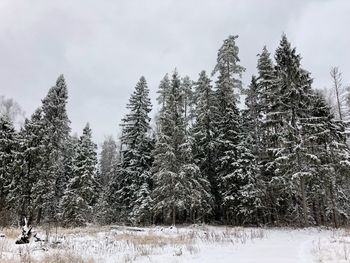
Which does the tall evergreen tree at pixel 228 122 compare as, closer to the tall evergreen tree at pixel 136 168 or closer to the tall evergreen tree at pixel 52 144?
the tall evergreen tree at pixel 136 168

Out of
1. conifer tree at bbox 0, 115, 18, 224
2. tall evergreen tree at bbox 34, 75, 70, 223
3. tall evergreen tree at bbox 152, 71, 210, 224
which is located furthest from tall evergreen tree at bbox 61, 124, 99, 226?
tall evergreen tree at bbox 152, 71, 210, 224

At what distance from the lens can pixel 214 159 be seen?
3072cm

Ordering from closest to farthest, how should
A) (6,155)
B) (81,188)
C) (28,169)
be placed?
(6,155) < (28,169) < (81,188)

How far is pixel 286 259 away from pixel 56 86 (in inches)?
1219

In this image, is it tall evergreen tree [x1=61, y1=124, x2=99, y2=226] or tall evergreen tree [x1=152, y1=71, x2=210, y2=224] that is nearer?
tall evergreen tree [x1=152, y1=71, x2=210, y2=224]

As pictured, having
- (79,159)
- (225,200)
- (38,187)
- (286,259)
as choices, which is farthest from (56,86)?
(286,259)

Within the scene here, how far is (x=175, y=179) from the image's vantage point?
27.0 metres

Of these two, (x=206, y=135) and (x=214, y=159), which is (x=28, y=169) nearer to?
(x=206, y=135)

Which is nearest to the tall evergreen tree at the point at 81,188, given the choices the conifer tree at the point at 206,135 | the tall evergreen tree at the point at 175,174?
the tall evergreen tree at the point at 175,174

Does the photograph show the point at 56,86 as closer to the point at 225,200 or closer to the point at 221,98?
the point at 221,98

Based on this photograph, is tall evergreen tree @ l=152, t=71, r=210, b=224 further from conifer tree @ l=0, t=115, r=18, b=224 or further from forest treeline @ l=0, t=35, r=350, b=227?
conifer tree @ l=0, t=115, r=18, b=224

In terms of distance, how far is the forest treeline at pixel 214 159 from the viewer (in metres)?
24.4

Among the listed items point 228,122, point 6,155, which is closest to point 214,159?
point 228,122

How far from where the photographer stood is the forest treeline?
24.4m
